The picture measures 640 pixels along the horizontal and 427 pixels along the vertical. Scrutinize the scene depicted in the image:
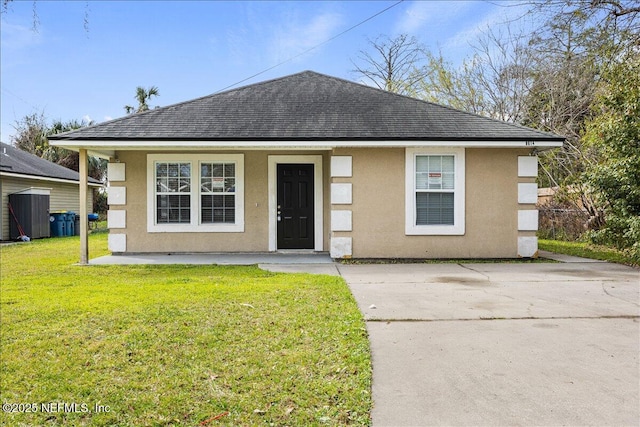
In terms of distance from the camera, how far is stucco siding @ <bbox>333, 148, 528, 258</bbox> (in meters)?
10.0

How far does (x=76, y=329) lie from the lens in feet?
15.4

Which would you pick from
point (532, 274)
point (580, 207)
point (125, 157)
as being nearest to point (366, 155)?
point (532, 274)

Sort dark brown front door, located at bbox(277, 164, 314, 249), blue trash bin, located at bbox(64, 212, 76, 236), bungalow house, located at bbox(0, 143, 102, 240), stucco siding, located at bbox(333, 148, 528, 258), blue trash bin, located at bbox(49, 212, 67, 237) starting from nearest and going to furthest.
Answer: stucco siding, located at bbox(333, 148, 528, 258) → dark brown front door, located at bbox(277, 164, 314, 249) → bungalow house, located at bbox(0, 143, 102, 240) → blue trash bin, located at bbox(49, 212, 67, 237) → blue trash bin, located at bbox(64, 212, 76, 236)

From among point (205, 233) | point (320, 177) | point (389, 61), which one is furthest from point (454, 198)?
point (389, 61)

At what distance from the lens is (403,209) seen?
10.1 m

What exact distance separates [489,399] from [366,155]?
7312 mm

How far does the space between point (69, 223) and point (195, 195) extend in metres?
11.9

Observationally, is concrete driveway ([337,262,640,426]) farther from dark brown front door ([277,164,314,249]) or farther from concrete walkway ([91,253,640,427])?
dark brown front door ([277,164,314,249])

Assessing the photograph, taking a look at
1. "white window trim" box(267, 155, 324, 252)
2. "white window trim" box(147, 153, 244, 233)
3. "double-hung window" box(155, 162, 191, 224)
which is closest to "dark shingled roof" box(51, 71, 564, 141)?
"white window trim" box(147, 153, 244, 233)

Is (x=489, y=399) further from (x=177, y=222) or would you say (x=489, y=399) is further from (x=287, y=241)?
(x=177, y=222)

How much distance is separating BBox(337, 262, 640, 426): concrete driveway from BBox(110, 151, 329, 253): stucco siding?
4210mm

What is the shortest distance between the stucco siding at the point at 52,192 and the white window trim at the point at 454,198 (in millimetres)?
15739

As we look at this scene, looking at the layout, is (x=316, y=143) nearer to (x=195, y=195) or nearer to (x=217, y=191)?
(x=217, y=191)

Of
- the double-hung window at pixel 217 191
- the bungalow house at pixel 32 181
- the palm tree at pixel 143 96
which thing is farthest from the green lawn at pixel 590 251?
the palm tree at pixel 143 96
